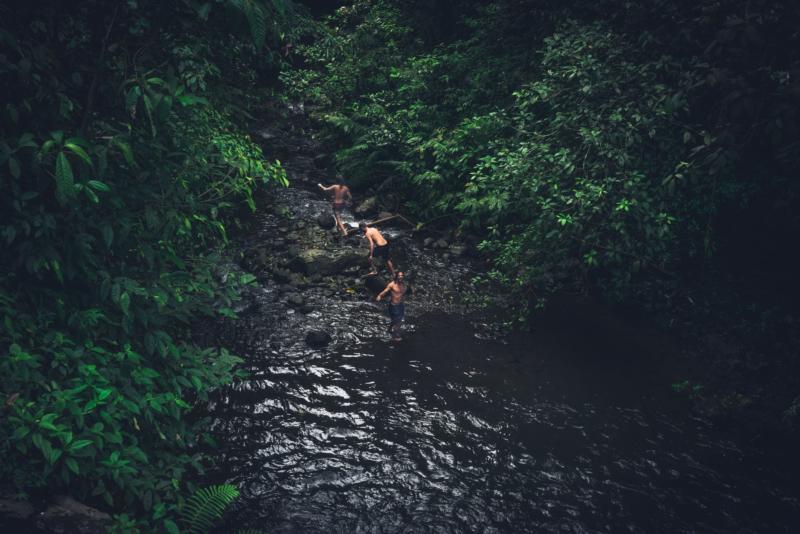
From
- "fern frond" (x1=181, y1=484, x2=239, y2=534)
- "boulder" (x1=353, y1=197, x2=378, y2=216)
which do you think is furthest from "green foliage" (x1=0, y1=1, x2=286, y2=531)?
"boulder" (x1=353, y1=197, x2=378, y2=216)

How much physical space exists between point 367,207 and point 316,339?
6819mm

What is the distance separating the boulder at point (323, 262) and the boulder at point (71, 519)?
8.47 meters

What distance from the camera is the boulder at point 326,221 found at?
15148 millimetres

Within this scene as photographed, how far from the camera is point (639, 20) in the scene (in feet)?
32.7

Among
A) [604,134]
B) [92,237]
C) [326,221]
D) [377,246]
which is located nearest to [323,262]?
[377,246]

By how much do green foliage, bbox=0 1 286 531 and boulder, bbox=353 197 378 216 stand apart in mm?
10576

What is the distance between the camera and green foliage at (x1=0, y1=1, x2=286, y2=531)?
3.92 m

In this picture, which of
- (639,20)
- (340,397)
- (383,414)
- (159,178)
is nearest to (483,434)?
(383,414)

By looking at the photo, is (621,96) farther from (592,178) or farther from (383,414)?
(383,414)

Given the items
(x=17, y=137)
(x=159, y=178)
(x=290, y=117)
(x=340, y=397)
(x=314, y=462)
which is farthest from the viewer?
(x=290, y=117)

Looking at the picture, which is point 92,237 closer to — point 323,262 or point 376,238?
point 323,262

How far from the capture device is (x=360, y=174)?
17.3m

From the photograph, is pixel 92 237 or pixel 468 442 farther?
pixel 468 442

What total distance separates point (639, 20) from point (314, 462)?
1036cm
